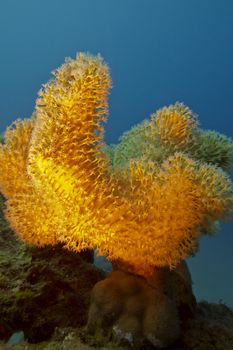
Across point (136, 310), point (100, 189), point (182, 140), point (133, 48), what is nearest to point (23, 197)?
point (100, 189)

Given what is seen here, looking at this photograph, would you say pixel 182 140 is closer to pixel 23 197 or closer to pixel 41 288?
pixel 23 197

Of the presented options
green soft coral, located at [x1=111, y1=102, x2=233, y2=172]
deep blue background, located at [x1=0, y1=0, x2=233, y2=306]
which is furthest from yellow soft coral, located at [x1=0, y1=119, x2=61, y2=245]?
deep blue background, located at [x1=0, y1=0, x2=233, y2=306]

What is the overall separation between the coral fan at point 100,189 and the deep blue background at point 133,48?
10470 cm

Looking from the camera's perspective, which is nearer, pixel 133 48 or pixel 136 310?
pixel 136 310

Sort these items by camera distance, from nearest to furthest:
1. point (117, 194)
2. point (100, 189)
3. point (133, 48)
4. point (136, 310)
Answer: point (100, 189), point (117, 194), point (136, 310), point (133, 48)

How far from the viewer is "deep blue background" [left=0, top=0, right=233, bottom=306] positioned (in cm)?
11588

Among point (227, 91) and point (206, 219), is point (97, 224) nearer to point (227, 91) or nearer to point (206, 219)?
point (206, 219)

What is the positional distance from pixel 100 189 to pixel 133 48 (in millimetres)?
128850

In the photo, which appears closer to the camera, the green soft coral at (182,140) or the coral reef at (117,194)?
the coral reef at (117,194)

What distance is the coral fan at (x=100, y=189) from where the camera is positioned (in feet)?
8.45

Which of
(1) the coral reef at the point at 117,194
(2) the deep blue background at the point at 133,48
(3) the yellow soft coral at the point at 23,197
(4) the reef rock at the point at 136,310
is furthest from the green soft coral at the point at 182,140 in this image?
(2) the deep blue background at the point at 133,48

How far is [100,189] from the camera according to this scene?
2.77 m

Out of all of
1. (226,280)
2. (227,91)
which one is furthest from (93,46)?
(226,280)

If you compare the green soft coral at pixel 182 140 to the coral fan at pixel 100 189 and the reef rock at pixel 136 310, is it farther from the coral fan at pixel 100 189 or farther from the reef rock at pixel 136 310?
the reef rock at pixel 136 310
